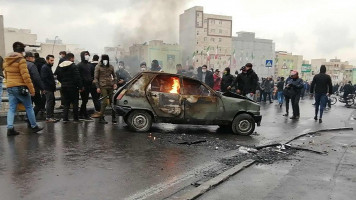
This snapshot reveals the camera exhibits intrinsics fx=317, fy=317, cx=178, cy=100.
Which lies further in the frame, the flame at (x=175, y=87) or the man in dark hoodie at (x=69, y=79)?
the man in dark hoodie at (x=69, y=79)

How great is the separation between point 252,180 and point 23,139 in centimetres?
480

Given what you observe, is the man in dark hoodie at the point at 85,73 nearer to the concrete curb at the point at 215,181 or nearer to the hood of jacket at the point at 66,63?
the hood of jacket at the point at 66,63

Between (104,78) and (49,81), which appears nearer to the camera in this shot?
(49,81)

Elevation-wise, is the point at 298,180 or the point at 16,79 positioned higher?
the point at 16,79

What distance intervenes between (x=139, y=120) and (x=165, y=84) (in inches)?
44.0

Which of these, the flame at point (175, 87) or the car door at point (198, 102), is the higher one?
the flame at point (175, 87)

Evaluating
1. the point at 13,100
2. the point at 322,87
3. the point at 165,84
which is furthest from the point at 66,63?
the point at 322,87

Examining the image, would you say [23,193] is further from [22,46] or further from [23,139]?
[22,46]

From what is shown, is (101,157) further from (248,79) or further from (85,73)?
(248,79)

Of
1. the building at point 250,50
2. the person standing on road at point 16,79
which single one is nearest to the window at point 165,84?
the person standing on road at point 16,79

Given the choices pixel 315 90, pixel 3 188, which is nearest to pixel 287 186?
pixel 3 188

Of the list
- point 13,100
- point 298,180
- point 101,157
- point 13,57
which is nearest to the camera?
point 298,180

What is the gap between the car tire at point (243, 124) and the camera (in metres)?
8.28

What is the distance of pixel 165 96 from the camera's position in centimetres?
793
